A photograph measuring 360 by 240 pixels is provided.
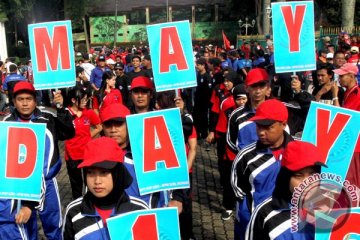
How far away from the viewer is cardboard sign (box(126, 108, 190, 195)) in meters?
4.15

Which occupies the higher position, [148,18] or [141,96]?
[148,18]

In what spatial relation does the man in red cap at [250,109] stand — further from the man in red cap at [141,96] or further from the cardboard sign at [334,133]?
the man in red cap at [141,96]

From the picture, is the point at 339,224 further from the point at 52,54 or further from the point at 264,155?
the point at 52,54

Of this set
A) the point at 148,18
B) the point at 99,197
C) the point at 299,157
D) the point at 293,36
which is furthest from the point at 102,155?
the point at 148,18

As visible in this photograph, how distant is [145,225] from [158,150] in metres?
1.23

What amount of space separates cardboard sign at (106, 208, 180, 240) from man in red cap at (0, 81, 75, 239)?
199cm

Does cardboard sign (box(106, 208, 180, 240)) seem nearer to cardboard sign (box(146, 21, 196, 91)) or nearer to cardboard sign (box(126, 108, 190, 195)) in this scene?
cardboard sign (box(126, 108, 190, 195))

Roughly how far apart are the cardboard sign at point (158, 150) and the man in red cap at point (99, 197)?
853 millimetres

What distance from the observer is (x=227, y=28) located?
2013 inches

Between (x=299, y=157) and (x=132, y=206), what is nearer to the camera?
(x=299, y=157)

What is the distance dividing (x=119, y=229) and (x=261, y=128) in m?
1.66

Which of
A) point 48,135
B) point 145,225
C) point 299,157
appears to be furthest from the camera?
point 48,135

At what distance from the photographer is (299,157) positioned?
2867 millimetres

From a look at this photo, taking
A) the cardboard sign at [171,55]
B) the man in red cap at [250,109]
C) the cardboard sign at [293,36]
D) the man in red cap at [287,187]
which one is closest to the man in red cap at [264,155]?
the man in red cap at [250,109]
